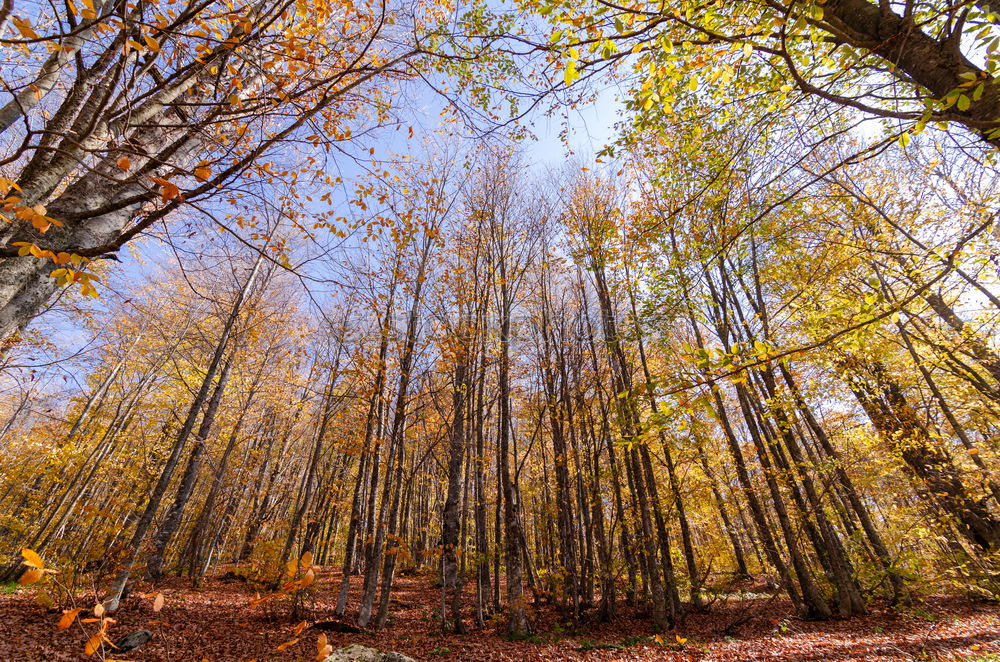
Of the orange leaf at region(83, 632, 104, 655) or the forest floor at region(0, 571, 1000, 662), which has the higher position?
the orange leaf at region(83, 632, 104, 655)

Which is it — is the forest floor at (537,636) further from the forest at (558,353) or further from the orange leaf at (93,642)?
the orange leaf at (93,642)

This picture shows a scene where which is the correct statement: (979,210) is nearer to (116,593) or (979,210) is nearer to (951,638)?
(951,638)

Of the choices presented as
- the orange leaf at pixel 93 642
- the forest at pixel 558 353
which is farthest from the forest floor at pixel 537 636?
the orange leaf at pixel 93 642

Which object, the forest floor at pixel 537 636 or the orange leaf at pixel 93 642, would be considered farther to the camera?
the forest floor at pixel 537 636

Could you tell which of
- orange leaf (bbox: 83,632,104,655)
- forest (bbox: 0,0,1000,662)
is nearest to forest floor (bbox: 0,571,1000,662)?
forest (bbox: 0,0,1000,662)

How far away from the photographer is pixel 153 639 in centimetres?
613

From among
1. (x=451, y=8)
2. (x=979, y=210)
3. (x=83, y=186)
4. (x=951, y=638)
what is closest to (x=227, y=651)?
(x=83, y=186)

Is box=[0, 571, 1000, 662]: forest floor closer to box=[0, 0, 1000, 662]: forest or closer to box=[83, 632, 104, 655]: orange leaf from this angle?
box=[0, 0, 1000, 662]: forest

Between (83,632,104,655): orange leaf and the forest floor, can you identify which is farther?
the forest floor

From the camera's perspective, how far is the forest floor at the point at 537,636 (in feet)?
19.0

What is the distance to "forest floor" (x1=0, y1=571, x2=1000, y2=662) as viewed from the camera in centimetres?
579

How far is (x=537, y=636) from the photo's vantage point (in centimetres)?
736

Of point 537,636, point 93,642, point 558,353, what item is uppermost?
point 558,353

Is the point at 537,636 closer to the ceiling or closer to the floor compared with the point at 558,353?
closer to the floor
